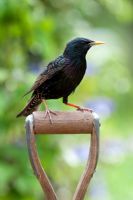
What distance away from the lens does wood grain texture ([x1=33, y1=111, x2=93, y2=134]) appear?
2328 millimetres

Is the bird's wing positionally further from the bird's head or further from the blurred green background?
the blurred green background

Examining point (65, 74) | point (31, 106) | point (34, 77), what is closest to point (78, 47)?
point (65, 74)

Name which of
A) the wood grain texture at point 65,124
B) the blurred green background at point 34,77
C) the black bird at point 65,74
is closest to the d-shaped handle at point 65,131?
the wood grain texture at point 65,124

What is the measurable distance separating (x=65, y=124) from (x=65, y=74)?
0.72 feet

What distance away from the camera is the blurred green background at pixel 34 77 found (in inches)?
162

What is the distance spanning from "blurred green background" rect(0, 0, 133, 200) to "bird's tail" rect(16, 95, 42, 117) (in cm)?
127

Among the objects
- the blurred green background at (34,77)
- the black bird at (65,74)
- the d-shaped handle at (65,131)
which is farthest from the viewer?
the blurred green background at (34,77)

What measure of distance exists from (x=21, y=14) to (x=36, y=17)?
0.50 ft

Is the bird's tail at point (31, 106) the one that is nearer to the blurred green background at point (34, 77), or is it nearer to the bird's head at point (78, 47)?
the bird's head at point (78, 47)

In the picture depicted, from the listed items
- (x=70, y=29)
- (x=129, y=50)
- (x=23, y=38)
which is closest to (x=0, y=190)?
(x=23, y=38)

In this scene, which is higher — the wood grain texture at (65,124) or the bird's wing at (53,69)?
the bird's wing at (53,69)

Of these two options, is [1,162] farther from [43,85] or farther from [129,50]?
[129,50]

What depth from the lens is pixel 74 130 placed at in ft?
7.67

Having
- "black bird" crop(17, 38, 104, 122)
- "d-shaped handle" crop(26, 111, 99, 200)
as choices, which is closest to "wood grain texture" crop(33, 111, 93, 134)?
"d-shaped handle" crop(26, 111, 99, 200)
